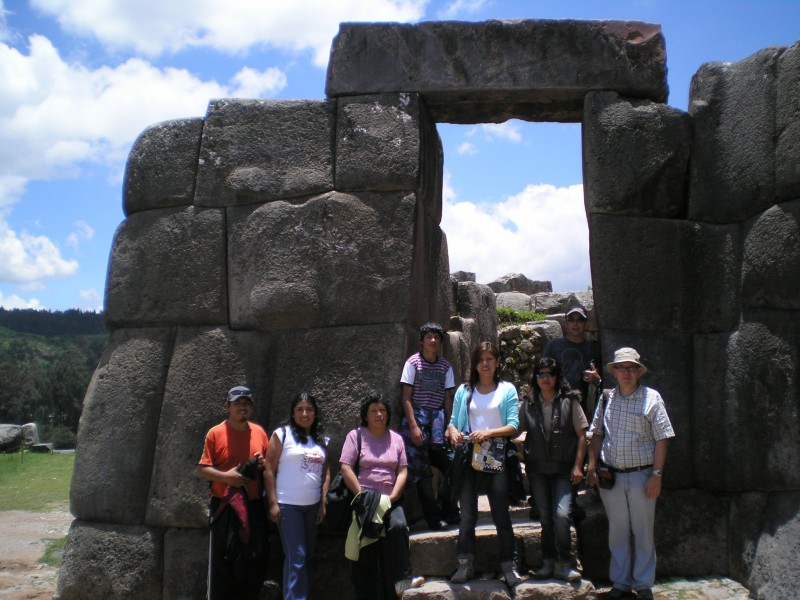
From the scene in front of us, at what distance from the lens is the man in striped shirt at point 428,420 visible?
5305 millimetres

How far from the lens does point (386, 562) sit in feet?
15.8

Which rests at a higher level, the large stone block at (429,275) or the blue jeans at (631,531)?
the large stone block at (429,275)

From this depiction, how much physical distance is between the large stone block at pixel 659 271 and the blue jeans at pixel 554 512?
4.54 feet

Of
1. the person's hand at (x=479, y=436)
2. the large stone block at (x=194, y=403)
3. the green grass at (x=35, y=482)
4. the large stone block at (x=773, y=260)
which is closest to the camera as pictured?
the person's hand at (x=479, y=436)

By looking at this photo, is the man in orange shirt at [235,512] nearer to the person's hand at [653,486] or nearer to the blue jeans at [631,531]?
the blue jeans at [631,531]

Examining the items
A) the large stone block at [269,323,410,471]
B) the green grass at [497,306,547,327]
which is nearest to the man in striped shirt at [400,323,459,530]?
the large stone block at [269,323,410,471]

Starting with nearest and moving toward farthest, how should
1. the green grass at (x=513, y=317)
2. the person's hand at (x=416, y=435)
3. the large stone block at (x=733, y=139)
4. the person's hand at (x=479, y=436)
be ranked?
the person's hand at (x=479, y=436), the person's hand at (x=416, y=435), the large stone block at (x=733, y=139), the green grass at (x=513, y=317)

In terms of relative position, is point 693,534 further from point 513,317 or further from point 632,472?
point 513,317

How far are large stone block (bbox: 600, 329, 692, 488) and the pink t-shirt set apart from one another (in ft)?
5.65

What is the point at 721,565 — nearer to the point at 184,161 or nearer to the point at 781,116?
the point at 781,116

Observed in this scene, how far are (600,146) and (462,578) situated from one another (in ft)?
10.4

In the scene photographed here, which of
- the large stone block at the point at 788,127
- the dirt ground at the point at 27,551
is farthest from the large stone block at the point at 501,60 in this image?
the dirt ground at the point at 27,551

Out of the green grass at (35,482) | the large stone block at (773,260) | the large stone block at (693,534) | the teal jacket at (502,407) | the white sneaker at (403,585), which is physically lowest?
the green grass at (35,482)

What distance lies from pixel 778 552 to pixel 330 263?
351 centimetres
